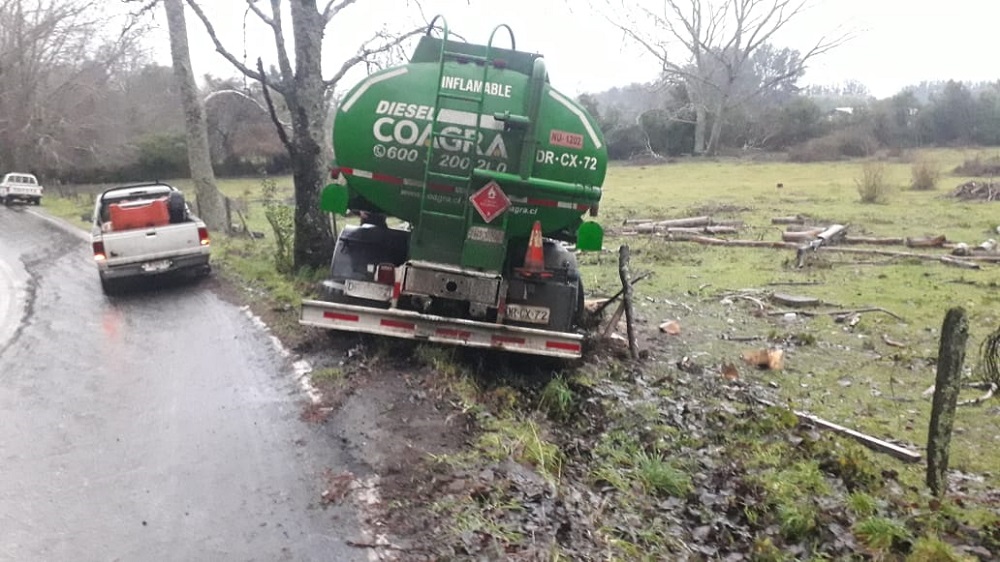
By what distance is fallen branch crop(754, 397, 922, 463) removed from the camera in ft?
22.1

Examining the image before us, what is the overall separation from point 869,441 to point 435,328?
4.13 m

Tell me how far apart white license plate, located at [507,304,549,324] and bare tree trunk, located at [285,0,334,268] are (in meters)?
5.76

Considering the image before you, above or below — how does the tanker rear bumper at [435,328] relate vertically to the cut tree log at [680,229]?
above

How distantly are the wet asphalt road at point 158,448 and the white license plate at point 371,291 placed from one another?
3.72 ft

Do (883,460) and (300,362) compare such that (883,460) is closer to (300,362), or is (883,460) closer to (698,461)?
(698,461)

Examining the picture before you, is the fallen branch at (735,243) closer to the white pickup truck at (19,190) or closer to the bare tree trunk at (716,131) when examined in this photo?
the white pickup truck at (19,190)

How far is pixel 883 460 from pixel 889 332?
5.43m

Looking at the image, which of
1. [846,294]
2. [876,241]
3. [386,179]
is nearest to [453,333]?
[386,179]

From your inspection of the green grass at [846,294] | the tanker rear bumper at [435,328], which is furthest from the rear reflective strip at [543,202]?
the green grass at [846,294]

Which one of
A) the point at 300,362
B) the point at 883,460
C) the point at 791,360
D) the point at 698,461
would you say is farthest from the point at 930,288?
the point at 300,362

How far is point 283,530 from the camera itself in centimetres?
496

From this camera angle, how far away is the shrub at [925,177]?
108 feet

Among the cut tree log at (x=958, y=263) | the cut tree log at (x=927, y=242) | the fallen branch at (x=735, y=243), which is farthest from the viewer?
the fallen branch at (x=735, y=243)

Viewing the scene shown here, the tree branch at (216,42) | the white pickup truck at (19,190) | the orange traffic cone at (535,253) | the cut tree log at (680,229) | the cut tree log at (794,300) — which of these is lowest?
the white pickup truck at (19,190)
